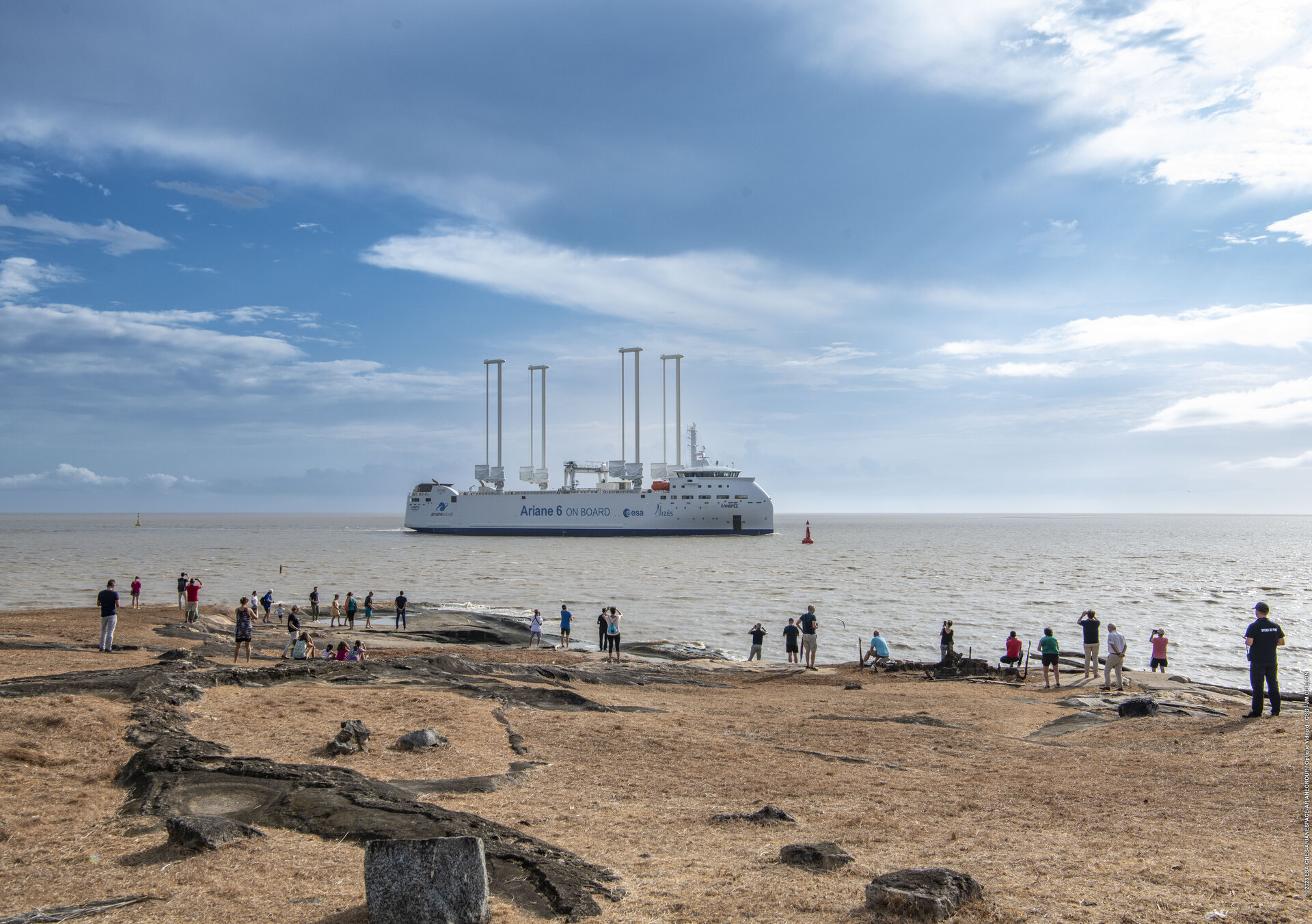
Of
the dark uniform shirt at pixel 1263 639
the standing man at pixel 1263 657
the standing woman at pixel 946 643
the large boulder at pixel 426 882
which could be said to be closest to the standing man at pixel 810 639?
the standing woman at pixel 946 643

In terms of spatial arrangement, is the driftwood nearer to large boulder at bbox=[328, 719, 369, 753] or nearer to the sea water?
large boulder at bbox=[328, 719, 369, 753]

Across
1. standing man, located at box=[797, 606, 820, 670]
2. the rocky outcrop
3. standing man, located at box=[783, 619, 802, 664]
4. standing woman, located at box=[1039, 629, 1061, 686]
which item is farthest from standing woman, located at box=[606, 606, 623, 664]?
the rocky outcrop

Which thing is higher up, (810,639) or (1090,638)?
(1090,638)

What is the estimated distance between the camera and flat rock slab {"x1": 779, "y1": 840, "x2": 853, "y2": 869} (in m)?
5.84

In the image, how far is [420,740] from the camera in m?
9.48

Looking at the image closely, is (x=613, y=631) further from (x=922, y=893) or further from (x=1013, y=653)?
(x=922, y=893)

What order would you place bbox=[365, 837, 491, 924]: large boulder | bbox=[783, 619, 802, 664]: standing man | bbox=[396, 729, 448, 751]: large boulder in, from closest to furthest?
bbox=[365, 837, 491, 924]: large boulder
bbox=[396, 729, 448, 751]: large boulder
bbox=[783, 619, 802, 664]: standing man

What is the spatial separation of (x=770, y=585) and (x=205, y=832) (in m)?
37.7

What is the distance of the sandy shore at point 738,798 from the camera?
521 centimetres

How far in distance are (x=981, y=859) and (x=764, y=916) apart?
7.18 feet

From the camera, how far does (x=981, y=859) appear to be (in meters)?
6.17

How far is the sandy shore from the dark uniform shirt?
83 centimetres

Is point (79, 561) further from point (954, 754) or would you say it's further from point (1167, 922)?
point (1167, 922)

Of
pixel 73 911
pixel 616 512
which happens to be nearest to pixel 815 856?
pixel 73 911
